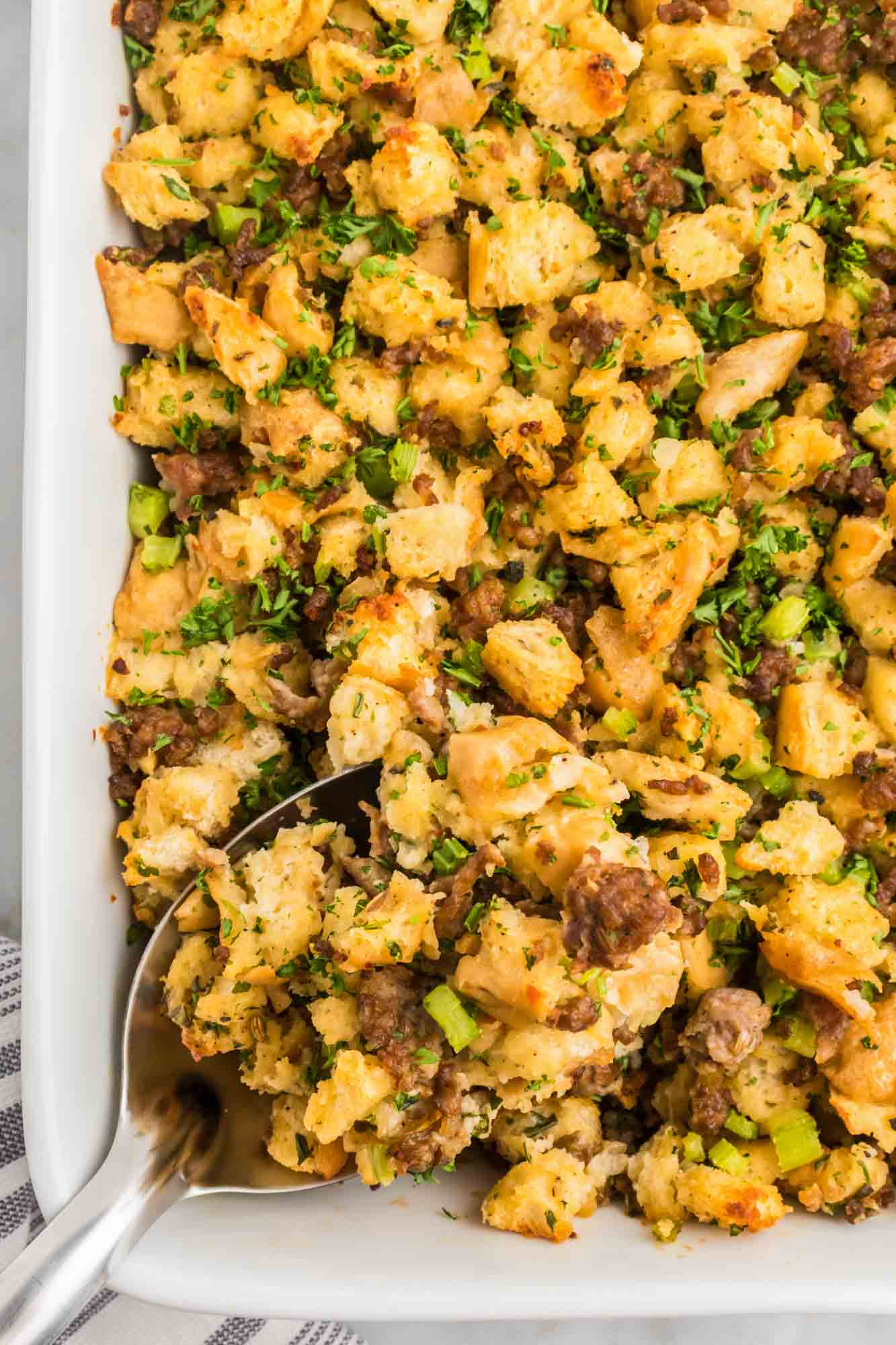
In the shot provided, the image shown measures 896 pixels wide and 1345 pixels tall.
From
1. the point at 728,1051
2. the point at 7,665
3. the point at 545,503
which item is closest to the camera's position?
the point at 728,1051

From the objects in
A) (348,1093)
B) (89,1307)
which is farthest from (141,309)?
(89,1307)

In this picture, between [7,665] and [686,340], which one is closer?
[686,340]

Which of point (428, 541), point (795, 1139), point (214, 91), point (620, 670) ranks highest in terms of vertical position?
point (214, 91)

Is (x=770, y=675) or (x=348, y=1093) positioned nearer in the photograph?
(x=348, y=1093)

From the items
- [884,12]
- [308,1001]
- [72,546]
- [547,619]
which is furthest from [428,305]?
[308,1001]

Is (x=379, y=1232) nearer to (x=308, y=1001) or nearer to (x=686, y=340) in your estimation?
(x=308, y=1001)

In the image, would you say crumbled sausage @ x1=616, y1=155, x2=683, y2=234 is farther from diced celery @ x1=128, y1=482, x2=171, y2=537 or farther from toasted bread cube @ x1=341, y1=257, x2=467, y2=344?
diced celery @ x1=128, y1=482, x2=171, y2=537

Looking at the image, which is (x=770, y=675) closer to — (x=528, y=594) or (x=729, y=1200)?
(x=528, y=594)

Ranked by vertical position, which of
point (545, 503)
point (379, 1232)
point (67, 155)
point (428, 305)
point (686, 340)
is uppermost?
point (67, 155)
